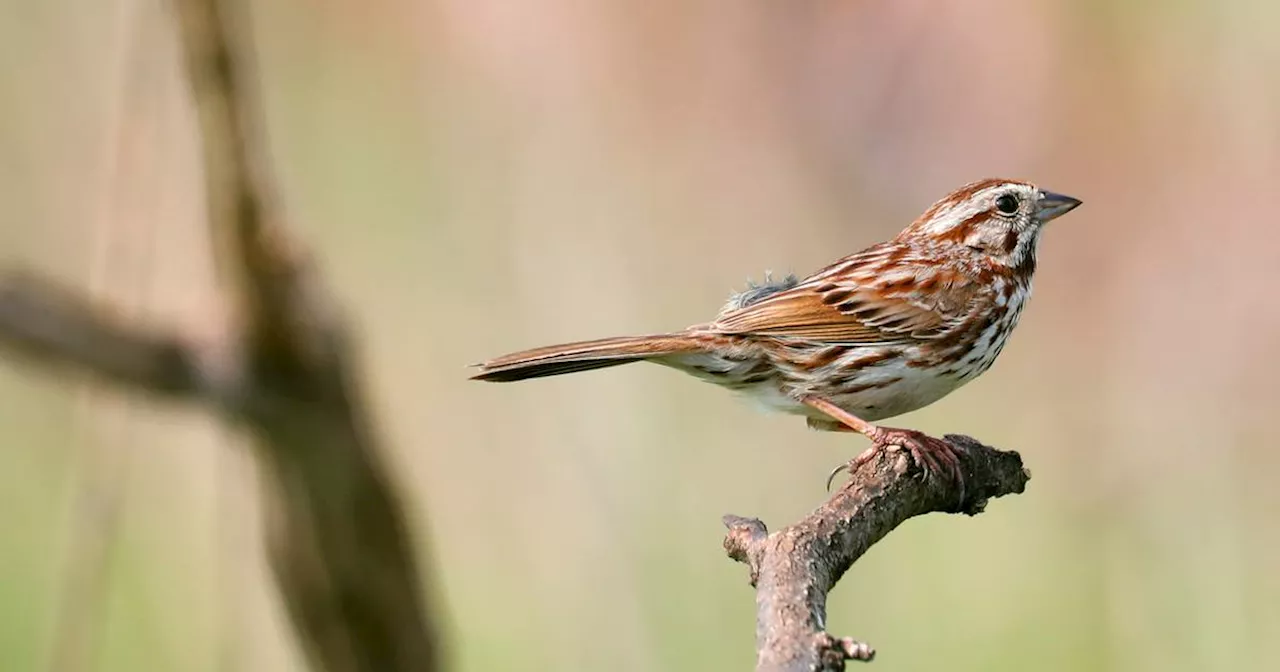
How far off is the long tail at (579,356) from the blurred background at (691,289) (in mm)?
730

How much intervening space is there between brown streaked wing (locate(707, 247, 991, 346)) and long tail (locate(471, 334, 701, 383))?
0.17 metres

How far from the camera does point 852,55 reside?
19.6 ft

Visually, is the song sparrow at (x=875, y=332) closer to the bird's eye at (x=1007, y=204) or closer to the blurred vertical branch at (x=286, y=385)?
the bird's eye at (x=1007, y=204)

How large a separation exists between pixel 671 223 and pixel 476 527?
159 centimetres

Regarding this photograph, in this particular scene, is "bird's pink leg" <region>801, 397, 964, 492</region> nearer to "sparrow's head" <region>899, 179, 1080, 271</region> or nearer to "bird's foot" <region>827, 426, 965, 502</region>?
"bird's foot" <region>827, 426, 965, 502</region>

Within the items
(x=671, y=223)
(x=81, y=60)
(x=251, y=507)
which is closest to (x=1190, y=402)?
(x=671, y=223)

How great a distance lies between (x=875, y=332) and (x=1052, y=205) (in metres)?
0.63

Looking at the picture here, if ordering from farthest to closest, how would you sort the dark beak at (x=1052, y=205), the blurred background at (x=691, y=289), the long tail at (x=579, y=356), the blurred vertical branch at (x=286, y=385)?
the blurred background at (x=691, y=289)
the dark beak at (x=1052, y=205)
the long tail at (x=579, y=356)
the blurred vertical branch at (x=286, y=385)

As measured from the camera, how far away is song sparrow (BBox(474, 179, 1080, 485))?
10.6 ft

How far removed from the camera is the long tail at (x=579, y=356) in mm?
2756

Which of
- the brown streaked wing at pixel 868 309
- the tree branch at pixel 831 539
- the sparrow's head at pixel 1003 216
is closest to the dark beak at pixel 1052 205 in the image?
the sparrow's head at pixel 1003 216

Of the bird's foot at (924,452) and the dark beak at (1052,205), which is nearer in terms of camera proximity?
the bird's foot at (924,452)

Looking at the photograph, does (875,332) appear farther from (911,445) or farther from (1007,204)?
(911,445)

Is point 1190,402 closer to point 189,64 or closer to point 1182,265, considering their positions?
point 1182,265
